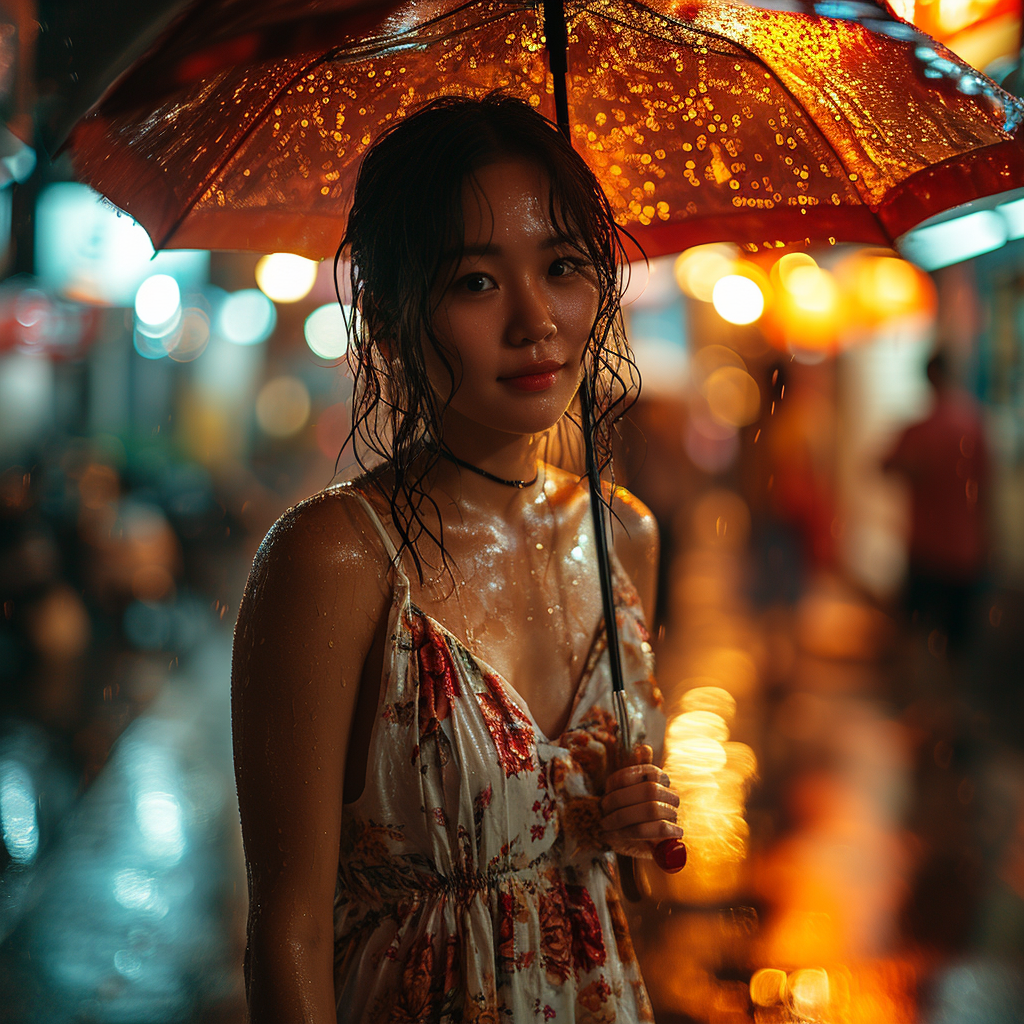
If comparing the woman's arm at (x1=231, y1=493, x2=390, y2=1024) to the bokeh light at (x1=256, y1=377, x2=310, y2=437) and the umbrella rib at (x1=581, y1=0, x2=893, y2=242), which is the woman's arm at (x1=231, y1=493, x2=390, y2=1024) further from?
the bokeh light at (x1=256, y1=377, x2=310, y2=437)

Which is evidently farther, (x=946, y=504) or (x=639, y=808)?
(x=946, y=504)

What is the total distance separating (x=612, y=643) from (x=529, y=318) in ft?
1.76

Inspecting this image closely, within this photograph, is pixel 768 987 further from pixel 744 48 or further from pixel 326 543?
pixel 744 48

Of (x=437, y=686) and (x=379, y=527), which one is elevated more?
(x=379, y=527)

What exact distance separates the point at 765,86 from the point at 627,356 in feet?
1.85

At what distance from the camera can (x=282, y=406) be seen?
98.0ft

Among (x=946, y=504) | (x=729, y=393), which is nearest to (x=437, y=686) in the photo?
(x=946, y=504)

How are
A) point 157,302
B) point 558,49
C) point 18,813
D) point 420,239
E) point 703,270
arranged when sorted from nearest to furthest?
1. point 420,239
2. point 558,49
3. point 18,813
4. point 703,270
5. point 157,302

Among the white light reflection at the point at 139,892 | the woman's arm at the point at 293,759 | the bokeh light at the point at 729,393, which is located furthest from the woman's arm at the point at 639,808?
the bokeh light at the point at 729,393

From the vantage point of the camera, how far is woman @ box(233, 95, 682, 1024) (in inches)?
44.9

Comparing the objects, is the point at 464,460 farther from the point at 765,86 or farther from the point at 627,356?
the point at 765,86

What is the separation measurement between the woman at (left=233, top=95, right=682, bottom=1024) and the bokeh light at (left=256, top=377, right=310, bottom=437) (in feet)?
92.1

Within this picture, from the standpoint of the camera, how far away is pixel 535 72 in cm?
153

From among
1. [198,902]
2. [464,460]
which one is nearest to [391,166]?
[464,460]
